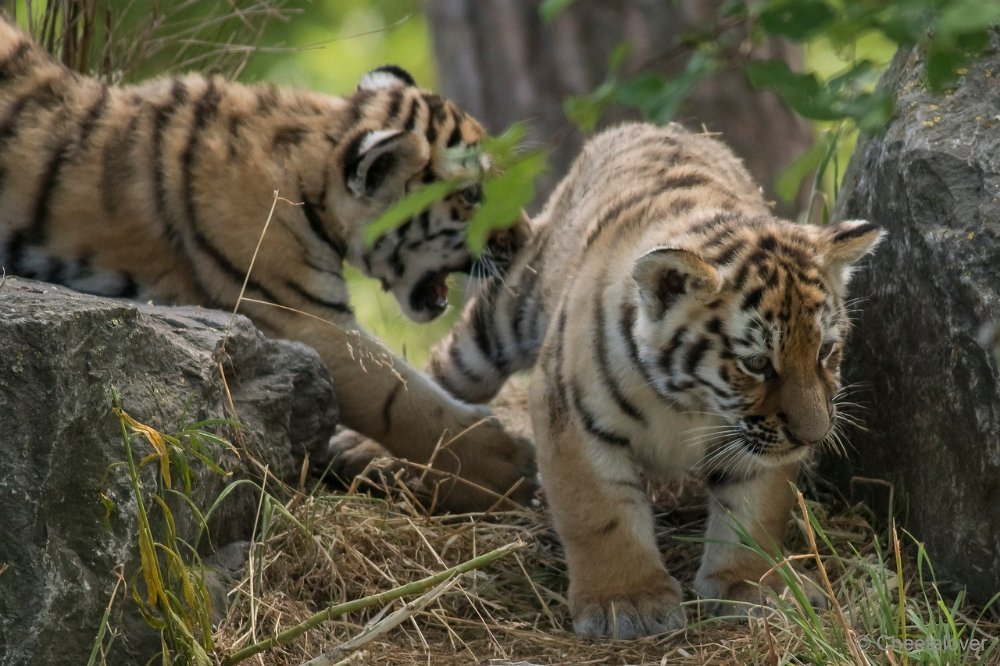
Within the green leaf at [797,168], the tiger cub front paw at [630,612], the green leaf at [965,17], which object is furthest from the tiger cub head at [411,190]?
the green leaf at [965,17]

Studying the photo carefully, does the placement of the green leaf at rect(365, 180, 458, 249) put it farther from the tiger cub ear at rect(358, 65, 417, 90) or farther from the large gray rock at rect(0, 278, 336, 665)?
the tiger cub ear at rect(358, 65, 417, 90)

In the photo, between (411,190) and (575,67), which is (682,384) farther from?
(575,67)

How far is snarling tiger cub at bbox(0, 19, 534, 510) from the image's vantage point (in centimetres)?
419

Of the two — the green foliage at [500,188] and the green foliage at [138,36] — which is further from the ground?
the green foliage at [138,36]

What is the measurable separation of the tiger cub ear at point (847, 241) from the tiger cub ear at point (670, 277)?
0.35 m

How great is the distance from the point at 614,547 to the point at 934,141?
148 centimetres

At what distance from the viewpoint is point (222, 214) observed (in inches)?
167

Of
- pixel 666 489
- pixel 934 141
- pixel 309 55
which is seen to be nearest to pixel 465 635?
pixel 666 489

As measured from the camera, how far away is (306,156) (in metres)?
4.41

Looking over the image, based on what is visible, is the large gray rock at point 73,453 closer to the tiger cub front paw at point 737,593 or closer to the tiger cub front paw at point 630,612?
the tiger cub front paw at point 630,612

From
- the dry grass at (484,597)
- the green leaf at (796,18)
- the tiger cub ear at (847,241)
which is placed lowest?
the dry grass at (484,597)

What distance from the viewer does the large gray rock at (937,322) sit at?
10.8ft

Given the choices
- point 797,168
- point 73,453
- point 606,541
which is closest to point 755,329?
point 606,541

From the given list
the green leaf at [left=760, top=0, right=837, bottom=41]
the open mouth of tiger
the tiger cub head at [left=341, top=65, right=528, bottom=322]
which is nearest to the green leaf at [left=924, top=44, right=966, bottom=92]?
the green leaf at [left=760, top=0, right=837, bottom=41]
